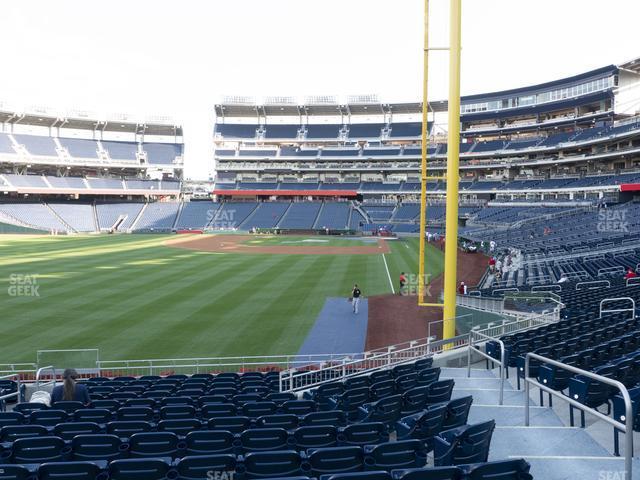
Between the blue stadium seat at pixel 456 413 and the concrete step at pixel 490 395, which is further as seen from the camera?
the concrete step at pixel 490 395

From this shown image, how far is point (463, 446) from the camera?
4.69 m

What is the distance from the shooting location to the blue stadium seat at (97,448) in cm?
528

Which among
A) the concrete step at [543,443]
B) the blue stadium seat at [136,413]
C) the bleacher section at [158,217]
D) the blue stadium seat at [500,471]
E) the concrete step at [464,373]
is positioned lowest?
the concrete step at [464,373]

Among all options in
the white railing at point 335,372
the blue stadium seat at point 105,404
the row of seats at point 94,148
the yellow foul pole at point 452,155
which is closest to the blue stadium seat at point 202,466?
the blue stadium seat at point 105,404

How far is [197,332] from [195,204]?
226ft

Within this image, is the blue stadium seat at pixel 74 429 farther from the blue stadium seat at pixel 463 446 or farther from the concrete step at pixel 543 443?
the concrete step at pixel 543 443

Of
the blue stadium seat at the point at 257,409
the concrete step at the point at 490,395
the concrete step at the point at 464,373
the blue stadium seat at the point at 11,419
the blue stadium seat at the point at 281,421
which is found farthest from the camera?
the concrete step at the point at 464,373

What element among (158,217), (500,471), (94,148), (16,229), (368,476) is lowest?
(500,471)

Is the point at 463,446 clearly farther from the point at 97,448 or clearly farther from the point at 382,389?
the point at 97,448

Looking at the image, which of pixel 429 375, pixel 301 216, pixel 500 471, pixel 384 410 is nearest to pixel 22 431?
pixel 384 410

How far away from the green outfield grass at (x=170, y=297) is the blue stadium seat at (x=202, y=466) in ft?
39.3

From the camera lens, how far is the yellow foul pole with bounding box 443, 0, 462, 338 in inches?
455

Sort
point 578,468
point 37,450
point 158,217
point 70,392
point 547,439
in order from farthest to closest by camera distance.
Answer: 1. point 158,217
2. point 70,392
3. point 547,439
4. point 37,450
5. point 578,468

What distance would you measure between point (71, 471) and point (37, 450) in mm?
1241
